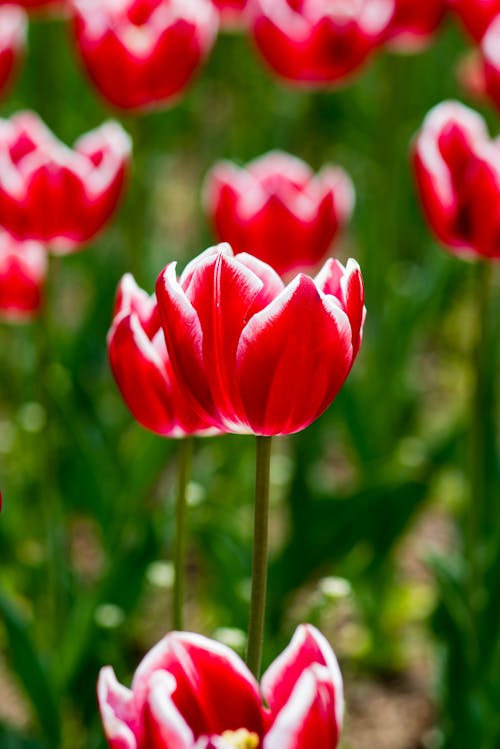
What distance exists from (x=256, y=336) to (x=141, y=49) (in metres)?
0.99

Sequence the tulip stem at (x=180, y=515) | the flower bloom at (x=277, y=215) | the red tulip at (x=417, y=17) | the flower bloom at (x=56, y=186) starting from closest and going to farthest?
the tulip stem at (x=180, y=515) < the flower bloom at (x=56, y=186) < the flower bloom at (x=277, y=215) < the red tulip at (x=417, y=17)

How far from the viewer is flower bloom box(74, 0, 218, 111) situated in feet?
5.19

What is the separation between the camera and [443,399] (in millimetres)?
2559

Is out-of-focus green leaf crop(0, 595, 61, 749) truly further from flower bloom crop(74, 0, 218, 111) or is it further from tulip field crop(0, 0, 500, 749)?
flower bloom crop(74, 0, 218, 111)

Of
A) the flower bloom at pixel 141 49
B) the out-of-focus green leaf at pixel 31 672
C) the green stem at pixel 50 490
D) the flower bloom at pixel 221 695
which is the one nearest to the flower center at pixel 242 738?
the flower bloom at pixel 221 695

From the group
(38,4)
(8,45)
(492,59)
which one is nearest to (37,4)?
(38,4)

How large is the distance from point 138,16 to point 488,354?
0.64 m

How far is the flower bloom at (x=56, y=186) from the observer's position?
1271 millimetres

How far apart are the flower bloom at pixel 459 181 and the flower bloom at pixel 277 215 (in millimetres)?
262

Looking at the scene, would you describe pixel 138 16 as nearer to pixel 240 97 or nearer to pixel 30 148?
pixel 30 148

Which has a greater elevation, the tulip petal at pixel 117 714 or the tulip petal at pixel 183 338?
the tulip petal at pixel 183 338

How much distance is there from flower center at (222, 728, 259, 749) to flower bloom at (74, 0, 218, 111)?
43.0 inches

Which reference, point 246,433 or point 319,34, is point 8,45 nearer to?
point 319,34

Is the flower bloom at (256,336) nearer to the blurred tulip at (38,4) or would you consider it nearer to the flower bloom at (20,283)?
the flower bloom at (20,283)
